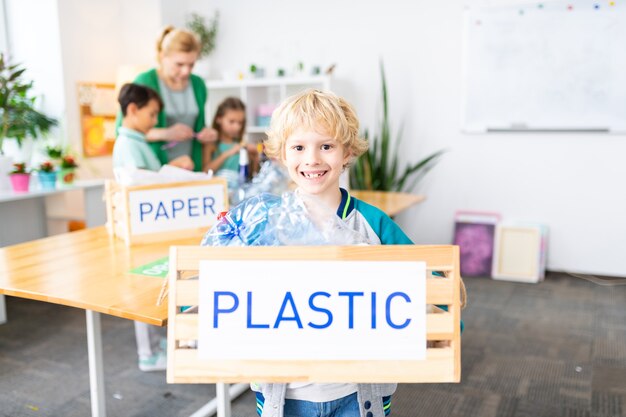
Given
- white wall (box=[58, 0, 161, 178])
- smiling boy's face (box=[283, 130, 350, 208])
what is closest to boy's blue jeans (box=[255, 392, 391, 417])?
smiling boy's face (box=[283, 130, 350, 208])

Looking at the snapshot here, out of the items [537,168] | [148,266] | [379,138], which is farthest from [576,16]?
[148,266]

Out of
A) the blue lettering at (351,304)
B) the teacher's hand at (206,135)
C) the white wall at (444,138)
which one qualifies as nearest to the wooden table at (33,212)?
the teacher's hand at (206,135)

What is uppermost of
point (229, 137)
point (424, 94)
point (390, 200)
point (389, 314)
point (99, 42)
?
point (99, 42)

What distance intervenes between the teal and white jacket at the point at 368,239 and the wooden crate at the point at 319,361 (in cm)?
20

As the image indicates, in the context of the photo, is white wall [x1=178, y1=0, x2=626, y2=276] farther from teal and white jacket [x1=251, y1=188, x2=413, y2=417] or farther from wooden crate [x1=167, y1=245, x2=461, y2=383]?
wooden crate [x1=167, y1=245, x2=461, y2=383]

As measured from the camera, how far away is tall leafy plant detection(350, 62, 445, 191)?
15.0ft

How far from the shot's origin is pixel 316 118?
123cm

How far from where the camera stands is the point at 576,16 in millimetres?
4098

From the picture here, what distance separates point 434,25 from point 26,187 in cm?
319

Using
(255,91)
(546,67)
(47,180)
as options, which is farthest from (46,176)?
(546,67)

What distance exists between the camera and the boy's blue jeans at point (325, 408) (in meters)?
1.27

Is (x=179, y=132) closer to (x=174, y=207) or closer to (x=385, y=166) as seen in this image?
(x=174, y=207)

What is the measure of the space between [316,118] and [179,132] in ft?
5.10

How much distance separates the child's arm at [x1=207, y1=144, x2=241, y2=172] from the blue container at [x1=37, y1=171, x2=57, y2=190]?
1.44 meters
